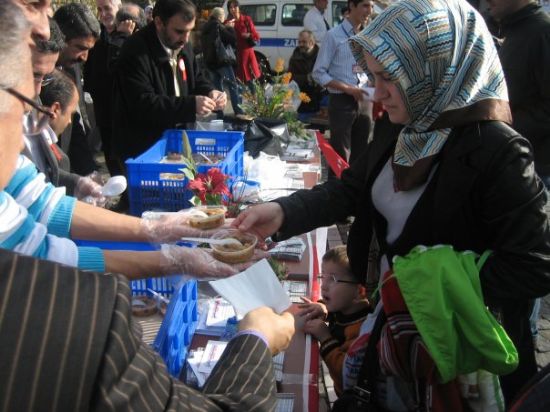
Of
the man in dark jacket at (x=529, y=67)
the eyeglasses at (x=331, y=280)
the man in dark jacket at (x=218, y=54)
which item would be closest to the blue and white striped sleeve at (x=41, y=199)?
the eyeglasses at (x=331, y=280)

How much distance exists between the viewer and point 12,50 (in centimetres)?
83

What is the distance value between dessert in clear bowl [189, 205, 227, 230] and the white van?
9310 mm

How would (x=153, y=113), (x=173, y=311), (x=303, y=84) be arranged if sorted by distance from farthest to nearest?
1. (x=303, y=84)
2. (x=153, y=113)
3. (x=173, y=311)

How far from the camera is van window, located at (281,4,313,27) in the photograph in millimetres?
10969

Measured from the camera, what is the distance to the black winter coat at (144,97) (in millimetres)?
3268

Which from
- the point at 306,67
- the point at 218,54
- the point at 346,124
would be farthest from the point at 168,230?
the point at 218,54

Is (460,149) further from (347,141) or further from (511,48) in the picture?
(347,141)

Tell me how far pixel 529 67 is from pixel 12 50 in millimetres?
3420

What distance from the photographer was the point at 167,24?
3.32 m

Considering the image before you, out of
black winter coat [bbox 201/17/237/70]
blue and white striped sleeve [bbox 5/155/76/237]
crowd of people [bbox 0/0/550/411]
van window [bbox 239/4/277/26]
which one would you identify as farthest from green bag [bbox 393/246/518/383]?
van window [bbox 239/4/277/26]

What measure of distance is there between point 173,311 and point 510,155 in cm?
105

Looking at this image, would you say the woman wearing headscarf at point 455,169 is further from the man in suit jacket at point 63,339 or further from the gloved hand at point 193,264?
the man in suit jacket at point 63,339

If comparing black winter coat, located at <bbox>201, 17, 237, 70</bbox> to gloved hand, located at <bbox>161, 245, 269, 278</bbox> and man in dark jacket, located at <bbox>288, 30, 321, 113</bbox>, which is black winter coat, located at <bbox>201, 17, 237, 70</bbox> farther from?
gloved hand, located at <bbox>161, 245, 269, 278</bbox>

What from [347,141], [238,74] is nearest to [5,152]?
[347,141]
